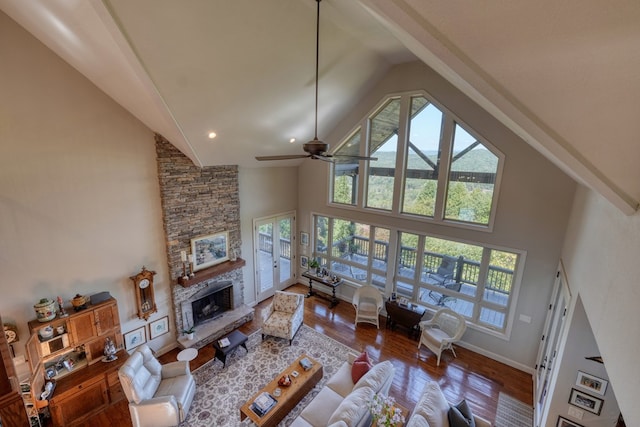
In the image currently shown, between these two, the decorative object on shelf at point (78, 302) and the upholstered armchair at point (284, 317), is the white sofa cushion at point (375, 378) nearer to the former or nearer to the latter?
the upholstered armchair at point (284, 317)

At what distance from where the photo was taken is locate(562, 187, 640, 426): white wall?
69.5 inches

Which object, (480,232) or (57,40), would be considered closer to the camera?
(57,40)

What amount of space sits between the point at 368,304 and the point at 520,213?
3.70m

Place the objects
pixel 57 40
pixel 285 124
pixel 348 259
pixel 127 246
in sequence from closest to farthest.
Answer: pixel 57 40
pixel 127 246
pixel 285 124
pixel 348 259

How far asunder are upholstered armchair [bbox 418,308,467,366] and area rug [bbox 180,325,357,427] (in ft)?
5.20

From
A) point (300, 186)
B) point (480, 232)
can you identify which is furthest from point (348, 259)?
point (480, 232)

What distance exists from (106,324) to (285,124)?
14.8 feet

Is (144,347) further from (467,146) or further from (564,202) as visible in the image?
(564,202)

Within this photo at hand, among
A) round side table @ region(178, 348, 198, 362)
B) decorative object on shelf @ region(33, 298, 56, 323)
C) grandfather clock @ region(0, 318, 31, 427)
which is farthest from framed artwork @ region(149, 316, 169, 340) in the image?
grandfather clock @ region(0, 318, 31, 427)

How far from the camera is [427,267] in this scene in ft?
21.4

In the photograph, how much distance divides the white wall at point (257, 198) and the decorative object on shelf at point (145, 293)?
2.16 metres

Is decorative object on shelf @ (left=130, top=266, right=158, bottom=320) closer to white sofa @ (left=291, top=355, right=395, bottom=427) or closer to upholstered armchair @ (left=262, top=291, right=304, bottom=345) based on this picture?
upholstered armchair @ (left=262, top=291, right=304, bottom=345)

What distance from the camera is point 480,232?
565cm

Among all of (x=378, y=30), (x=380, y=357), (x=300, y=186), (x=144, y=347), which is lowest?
(x=380, y=357)
